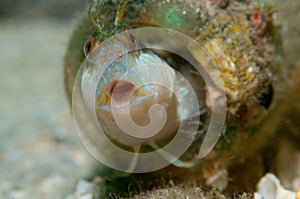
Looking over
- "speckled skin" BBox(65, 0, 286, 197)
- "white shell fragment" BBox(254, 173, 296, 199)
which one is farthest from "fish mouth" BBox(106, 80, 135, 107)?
"white shell fragment" BBox(254, 173, 296, 199)

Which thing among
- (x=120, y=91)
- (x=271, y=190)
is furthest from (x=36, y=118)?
(x=271, y=190)

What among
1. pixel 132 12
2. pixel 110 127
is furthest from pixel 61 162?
pixel 132 12

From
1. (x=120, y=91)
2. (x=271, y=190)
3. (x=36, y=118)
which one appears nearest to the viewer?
(x=120, y=91)

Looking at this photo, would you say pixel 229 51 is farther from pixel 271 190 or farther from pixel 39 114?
pixel 39 114

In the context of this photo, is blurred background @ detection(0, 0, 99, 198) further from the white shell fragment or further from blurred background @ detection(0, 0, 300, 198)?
the white shell fragment

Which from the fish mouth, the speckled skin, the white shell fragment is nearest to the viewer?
the fish mouth

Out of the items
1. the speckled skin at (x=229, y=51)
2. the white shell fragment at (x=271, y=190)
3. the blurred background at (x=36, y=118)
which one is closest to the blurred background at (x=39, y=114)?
the blurred background at (x=36, y=118)
